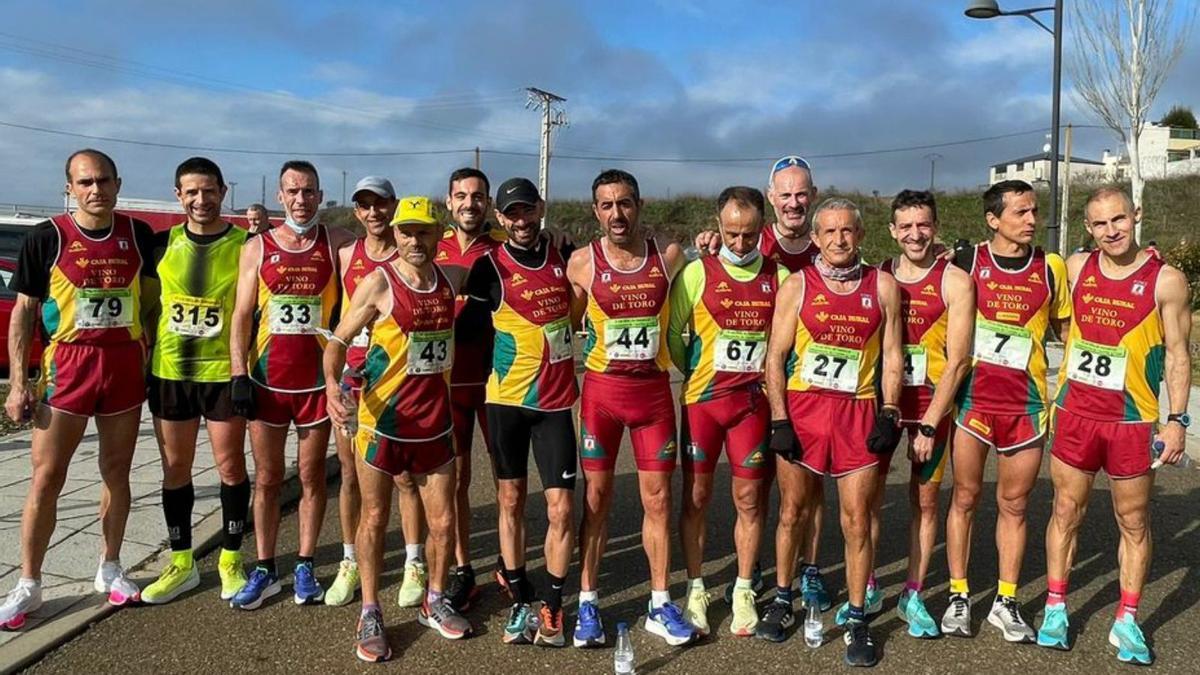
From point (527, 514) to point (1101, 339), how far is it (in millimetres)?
3717

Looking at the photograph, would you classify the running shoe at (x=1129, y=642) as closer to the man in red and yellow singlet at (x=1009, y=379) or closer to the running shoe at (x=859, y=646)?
the man in red and yellow singlet at (x=1009, y=379)

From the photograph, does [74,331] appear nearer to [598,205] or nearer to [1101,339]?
[598,205]

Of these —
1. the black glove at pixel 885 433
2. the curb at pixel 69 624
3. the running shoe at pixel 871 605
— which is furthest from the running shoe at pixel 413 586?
the black glove at pixel 885 433

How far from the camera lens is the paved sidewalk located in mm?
4410

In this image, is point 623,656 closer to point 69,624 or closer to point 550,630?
point 550,630

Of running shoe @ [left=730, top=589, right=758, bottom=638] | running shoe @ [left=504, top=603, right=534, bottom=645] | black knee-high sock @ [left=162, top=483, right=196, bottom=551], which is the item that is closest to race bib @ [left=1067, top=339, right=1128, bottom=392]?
running shoe @ [left=730, top=589, right=758, bottom=638]

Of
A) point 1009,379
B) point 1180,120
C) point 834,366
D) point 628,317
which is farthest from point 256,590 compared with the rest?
point 1180,120

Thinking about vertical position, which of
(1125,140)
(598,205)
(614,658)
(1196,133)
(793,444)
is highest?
(1196,133)

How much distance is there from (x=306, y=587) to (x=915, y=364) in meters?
3.24

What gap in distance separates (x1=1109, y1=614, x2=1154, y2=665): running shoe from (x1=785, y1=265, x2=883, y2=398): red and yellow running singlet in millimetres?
1542

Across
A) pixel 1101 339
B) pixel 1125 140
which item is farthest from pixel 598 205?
pixel 1125 140

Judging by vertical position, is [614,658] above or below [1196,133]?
below

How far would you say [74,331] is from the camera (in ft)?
13.8

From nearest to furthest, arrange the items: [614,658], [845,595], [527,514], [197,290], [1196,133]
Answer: [614,658]
[197,290]
[845,595]
[527,514]
[1196,133]
